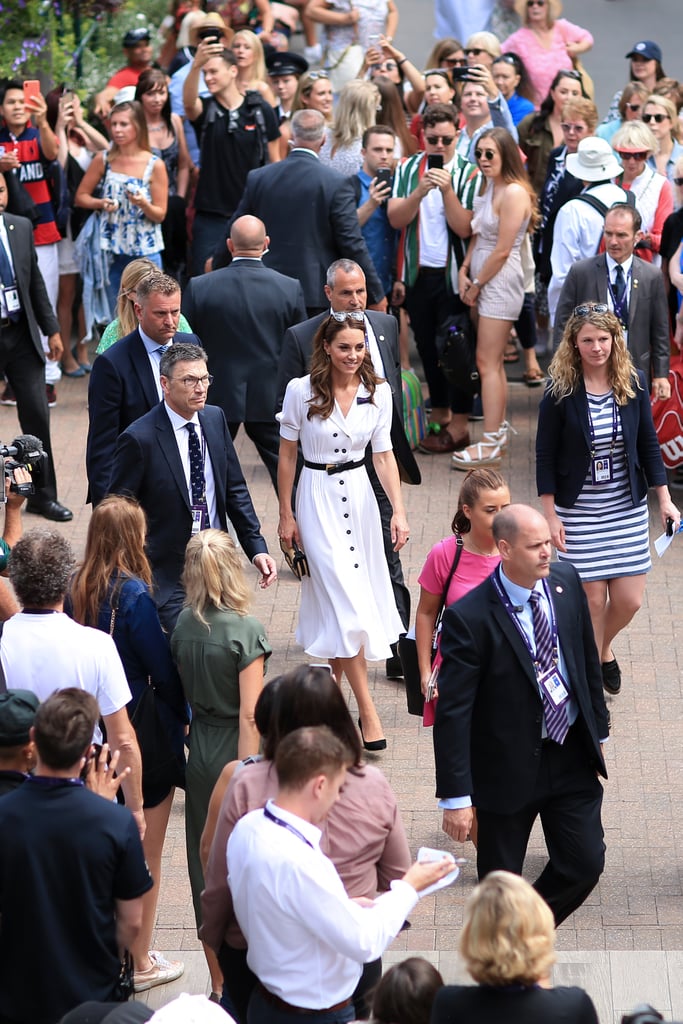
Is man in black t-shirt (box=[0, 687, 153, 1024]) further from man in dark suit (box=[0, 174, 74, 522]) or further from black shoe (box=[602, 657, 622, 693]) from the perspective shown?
man in dark suit (box=[0, 174, 74, 522])

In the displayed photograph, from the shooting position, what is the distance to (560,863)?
212 inches

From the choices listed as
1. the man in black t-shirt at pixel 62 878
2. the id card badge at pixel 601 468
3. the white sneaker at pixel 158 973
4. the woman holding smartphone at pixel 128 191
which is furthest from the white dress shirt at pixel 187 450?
the woman holding smartphone at pixel 128 191

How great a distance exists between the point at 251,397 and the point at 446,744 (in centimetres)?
447

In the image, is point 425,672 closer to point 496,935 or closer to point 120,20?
point 496,935

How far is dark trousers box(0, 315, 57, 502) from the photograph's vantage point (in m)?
9.88

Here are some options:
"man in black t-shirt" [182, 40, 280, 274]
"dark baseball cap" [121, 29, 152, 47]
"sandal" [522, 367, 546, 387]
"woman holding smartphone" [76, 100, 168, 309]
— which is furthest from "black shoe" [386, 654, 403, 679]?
"dark baseball cap" [121, 29, 152, 47]

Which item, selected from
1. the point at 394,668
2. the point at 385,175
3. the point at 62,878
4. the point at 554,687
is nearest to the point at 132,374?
the point at 394,668

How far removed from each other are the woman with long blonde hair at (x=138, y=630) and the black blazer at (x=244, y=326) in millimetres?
3591

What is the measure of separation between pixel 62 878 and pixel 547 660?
188 centimetres

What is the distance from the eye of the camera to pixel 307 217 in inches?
415

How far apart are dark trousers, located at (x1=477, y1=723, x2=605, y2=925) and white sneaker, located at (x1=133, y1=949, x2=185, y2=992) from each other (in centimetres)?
118

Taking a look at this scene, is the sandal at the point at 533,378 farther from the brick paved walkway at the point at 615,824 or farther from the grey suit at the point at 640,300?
the grey suit at the point at 640,300

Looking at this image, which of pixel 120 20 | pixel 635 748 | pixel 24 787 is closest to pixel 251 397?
pixel 635 748

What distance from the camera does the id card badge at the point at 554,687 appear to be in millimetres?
5234
